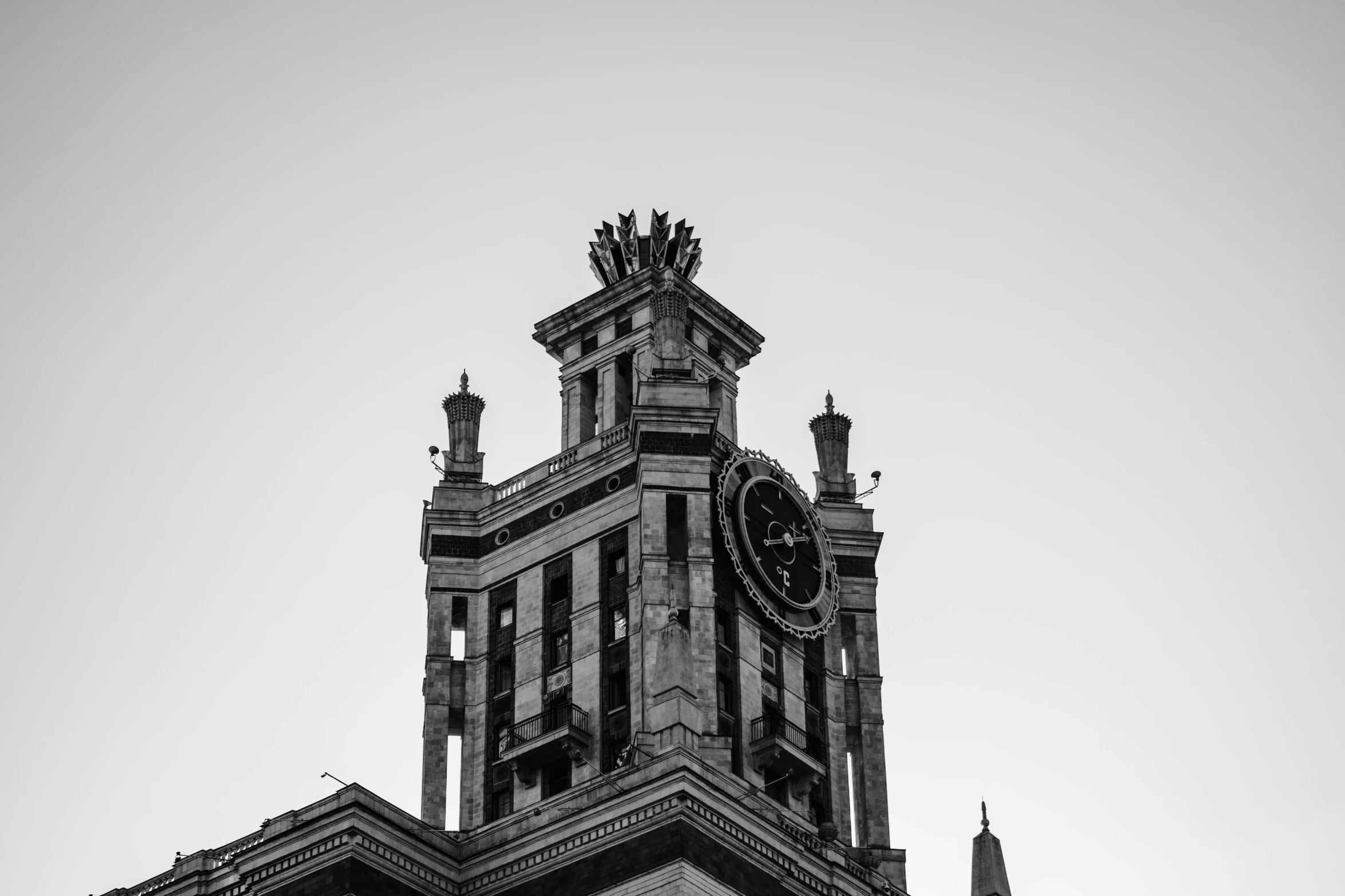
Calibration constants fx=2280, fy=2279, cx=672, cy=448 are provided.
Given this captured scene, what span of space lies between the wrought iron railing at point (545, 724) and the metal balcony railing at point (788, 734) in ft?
25.0

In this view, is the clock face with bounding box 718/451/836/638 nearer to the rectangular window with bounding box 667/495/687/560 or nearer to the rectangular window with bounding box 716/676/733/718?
the rectangular window with bounding box 667/495/687/560

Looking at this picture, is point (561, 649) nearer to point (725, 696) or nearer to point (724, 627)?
point (724, 627)

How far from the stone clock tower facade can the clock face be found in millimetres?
140

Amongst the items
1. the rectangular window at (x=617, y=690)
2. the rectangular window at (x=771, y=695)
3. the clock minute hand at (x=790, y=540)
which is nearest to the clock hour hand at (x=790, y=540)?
the clock minute hand at (x=790, y=540)

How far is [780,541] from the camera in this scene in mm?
106875

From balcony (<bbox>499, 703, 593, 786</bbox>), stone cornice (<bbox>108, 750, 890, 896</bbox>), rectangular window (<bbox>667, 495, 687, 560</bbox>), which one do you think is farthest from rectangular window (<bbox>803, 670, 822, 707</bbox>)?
stone cornice (<bbox>108, 750, 890, 896</bbox>)

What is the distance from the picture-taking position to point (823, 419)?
117 m

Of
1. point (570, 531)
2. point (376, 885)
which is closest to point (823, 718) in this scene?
point (570, 531)

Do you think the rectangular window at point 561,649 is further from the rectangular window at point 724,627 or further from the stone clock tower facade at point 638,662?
the rectangular window at point 724,627

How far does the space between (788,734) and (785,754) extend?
61.3 inches

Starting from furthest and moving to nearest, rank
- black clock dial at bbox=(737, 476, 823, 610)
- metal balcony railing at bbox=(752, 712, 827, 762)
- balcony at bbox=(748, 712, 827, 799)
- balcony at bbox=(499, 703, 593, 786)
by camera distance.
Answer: black clock dial at bbox=(737, 476, 823, 610)
metal balcony railing at bbox=(752, 712, 827, 762)
balcony at bbox=(748, 712, 827, 799)
balcony at bbox=(499, 703, 593, 786)

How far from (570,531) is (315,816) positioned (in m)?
22.3

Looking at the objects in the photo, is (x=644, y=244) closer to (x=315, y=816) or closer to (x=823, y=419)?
(x=823, y=419)

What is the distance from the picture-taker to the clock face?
341 ft
